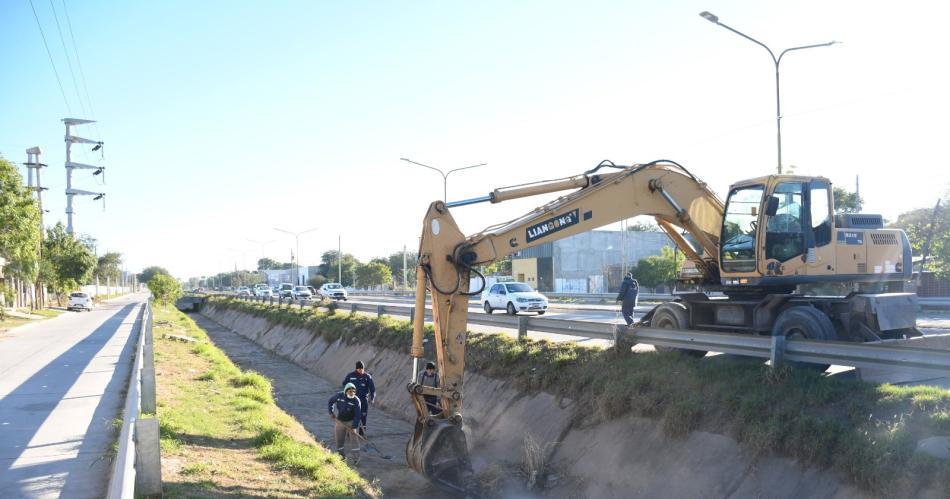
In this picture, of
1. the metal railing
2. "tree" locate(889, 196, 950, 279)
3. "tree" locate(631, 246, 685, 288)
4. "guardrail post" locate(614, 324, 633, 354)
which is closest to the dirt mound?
"guardrail post" locate(614, 324, 633, 354)

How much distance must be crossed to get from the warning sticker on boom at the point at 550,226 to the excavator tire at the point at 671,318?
2.99 metres

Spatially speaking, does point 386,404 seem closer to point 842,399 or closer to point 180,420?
point 180,420

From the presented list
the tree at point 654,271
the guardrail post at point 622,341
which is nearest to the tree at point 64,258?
the tree at point 654,271

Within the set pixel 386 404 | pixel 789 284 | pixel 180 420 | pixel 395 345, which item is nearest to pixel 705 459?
pixel 789 284

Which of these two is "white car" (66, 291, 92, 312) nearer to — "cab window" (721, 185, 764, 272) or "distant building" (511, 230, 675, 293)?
"distant building" (511, 230, 675, 293)

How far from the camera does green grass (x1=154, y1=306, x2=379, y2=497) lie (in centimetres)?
903

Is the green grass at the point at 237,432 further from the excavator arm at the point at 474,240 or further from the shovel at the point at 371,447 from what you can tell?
the excavator arm at the point at 474,240

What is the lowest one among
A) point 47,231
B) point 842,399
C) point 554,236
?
point 842,399

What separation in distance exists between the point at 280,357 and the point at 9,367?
1246 centimetres

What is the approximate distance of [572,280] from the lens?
66375mm

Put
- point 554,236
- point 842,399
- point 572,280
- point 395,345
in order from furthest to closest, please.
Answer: point 572,280
point 395,345
point 554,236
point 842,399

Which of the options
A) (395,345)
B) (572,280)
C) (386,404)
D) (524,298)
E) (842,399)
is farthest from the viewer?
(572,280)

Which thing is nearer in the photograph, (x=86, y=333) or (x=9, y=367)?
(x=9, y=367)

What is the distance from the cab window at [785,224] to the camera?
10602 mm
